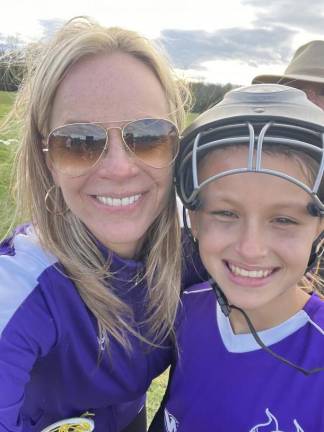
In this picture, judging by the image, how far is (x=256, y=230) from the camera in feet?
5.41

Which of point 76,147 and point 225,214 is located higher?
point 76,147

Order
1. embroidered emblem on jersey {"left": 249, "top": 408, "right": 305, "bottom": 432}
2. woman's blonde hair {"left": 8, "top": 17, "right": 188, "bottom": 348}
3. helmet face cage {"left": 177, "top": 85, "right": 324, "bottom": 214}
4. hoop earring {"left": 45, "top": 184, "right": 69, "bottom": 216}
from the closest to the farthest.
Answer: helmet face cage {"left": 177, "top": 85, "right": 324, "bottom": 214}, embroidered emblem on jersey {"left": 249, "top": 408, "right": 305, "bottom": 432}, woman's blonde hair {"left": 8, "top": 17, "right": 188, "bottom": 348}, hoop earring {"left": 45, "top": 184, "right": 69, "bottom": 216}

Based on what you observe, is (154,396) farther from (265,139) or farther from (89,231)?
(265,139)

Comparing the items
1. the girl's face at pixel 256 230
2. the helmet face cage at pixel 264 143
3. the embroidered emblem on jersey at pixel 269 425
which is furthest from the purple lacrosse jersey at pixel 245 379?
the helmet face cage at pixel 264 143

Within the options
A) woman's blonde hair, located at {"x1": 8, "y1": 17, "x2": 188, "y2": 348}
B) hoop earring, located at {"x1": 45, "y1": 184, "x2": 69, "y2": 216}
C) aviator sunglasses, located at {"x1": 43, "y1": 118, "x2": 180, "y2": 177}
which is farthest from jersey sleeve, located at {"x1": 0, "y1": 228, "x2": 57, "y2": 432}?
aviator sunglasses, located at {"x1": 43, "y1": 118, "x2": 180, "y2": 177}

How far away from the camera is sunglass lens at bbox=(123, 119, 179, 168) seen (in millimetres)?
1917

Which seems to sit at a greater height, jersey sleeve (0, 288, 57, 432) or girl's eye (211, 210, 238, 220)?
girl's eye (211, 210, 238, 220)

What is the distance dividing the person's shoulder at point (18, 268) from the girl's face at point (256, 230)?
639mm

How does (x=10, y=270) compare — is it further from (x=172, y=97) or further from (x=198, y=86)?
(x=198, y=86)

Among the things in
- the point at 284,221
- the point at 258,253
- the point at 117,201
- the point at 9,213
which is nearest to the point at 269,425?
the point at 258,253

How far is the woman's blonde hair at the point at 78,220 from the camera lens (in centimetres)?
199

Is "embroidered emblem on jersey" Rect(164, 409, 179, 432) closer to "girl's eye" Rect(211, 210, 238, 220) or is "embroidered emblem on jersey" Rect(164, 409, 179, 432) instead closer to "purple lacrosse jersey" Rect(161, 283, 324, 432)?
"purple lacrosse jersey" Rect(161, 283, 324, 432)

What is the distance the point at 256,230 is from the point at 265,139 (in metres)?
0.31

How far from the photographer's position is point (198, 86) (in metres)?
3.12
